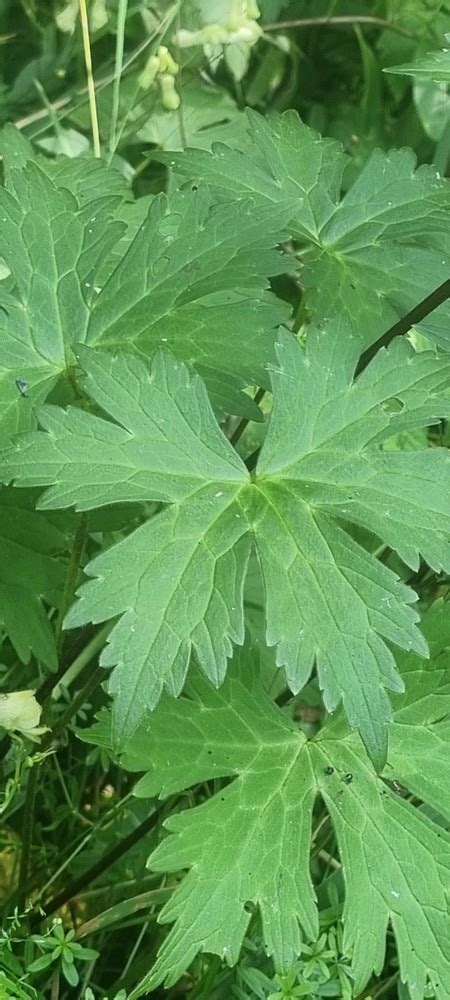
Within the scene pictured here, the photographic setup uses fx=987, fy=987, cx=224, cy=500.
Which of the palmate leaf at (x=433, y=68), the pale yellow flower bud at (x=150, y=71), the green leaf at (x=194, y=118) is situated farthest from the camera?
the green leaf at (x=194, y=118)

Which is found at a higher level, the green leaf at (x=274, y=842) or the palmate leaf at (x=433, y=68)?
the palmate leaf at (x=433, y=68)

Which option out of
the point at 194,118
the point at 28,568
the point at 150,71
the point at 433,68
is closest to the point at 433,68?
the point at 433,68

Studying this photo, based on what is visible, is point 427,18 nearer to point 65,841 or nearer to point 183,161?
point 183,161

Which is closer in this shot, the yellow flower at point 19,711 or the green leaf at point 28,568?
the yellow flower at point 19,711

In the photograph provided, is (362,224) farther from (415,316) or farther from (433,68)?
(433,68)

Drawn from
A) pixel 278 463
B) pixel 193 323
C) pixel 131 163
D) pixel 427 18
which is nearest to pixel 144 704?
pixel 278 463

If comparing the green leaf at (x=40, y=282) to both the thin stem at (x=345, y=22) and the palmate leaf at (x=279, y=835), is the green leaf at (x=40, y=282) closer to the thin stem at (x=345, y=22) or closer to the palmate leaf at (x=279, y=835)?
the palmate leaf at (x=279, y=835)

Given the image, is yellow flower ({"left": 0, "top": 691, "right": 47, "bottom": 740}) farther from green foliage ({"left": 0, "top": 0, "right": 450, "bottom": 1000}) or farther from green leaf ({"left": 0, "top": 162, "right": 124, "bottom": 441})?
green leaf ({"left": 0, "top": 162, "right": 124, "bottom": 441})

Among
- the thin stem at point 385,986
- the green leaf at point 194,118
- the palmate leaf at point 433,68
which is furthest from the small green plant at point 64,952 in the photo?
the green leaf at point 194,118
